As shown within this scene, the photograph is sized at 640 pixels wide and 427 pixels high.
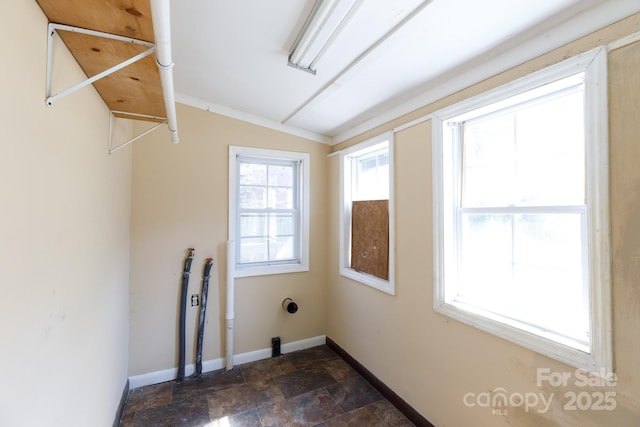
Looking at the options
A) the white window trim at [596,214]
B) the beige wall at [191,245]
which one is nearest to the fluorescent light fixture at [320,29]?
the white window trim at [596,214]

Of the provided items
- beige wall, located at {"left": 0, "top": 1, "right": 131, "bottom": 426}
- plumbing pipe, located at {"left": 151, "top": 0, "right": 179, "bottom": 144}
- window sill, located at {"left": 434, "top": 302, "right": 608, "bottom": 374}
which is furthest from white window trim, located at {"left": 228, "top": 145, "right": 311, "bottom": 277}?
window sill, located at {"left": 434, "top": 302, "right": 608, "bottom": 374}

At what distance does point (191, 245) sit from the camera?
8.14 feet

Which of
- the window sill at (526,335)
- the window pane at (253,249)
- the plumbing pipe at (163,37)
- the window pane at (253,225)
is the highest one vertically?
the plumbing pipe at (163,37)

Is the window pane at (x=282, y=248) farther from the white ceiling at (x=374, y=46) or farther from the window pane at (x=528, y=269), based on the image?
the window pane at (x=528, y=269)

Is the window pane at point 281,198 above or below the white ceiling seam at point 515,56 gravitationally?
below

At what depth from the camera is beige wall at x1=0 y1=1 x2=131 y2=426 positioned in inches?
27.4

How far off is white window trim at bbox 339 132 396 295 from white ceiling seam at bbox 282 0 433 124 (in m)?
0.60

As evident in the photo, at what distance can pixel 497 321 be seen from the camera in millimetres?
1442

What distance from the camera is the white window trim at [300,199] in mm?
2637

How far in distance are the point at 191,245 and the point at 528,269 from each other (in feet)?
8.31

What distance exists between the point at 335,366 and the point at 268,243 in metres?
1.40

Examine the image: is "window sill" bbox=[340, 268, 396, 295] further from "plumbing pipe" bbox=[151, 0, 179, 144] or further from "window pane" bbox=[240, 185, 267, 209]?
"plumbing pipe" bbox=[151, 0, 179, 144]

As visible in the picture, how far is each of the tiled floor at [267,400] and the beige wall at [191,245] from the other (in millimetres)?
244

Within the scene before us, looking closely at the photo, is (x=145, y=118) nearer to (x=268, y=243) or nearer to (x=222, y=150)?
(x=222, y=150)
